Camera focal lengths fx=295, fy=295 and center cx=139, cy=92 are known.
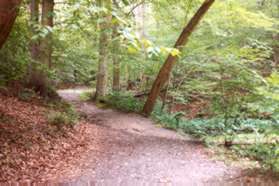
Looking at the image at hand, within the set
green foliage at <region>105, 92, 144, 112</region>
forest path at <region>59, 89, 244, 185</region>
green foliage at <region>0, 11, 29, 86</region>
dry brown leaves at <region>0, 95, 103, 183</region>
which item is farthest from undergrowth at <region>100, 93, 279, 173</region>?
green foliage at <region>0, 11, 29, 86</region>

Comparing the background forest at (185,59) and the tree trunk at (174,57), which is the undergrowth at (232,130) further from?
the tree trunk at (174,57)

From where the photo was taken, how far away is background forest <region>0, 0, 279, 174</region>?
183 inches

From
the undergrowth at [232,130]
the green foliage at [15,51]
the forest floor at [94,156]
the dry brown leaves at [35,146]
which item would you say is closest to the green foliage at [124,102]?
the undergrowth at [232,130]

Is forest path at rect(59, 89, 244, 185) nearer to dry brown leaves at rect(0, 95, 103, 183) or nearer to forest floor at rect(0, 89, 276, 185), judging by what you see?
forest floor at rect(0, 89, 276, 185)

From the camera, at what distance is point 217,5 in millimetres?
11305

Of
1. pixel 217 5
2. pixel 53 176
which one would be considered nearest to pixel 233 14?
pixel 217 5

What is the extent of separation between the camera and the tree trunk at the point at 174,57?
10148 mm

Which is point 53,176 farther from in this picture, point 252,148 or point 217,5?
point 217,5

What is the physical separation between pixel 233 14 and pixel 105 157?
7.75 m

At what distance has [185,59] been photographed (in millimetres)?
11500

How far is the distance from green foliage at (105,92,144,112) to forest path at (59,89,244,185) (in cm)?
273

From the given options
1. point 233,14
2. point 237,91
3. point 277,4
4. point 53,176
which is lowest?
point 53,176

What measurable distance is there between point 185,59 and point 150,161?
6299 millimetres

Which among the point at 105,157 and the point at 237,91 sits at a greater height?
the point at 237,91
